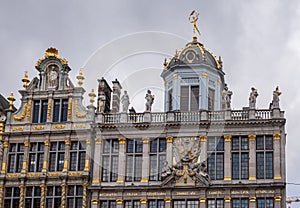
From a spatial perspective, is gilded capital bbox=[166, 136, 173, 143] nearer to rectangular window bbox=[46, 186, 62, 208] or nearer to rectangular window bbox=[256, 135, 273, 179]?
rectangular window bbox=[256, 135, 273, 179]

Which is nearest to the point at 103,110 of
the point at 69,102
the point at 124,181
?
the point at 69,102

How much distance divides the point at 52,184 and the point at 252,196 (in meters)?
13.7

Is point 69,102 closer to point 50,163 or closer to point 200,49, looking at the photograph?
point 50,163

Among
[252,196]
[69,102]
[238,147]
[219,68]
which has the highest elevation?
[219,68]

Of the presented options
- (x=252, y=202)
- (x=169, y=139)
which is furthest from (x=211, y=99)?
(x=252, y=202)

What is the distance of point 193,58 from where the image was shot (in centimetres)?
4878

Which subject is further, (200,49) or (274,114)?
(200,49)

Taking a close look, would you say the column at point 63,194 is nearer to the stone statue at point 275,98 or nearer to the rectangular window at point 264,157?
the rectangular window at point 264,157

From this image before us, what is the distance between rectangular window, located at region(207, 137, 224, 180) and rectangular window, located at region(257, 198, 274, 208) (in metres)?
2.86

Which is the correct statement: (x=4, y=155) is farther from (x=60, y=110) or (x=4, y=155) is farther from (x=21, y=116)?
(x=60, y=110)

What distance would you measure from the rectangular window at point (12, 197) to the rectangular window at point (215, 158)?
1344cm

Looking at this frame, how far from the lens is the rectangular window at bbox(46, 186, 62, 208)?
45812mm

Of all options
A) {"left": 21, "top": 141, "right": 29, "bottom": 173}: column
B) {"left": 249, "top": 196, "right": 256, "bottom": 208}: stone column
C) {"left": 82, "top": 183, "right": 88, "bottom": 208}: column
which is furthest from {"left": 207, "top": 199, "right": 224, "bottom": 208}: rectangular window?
{"left": 21, "top": 141, "right": 29, "bottom": 173}: column

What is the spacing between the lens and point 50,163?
154 ft
